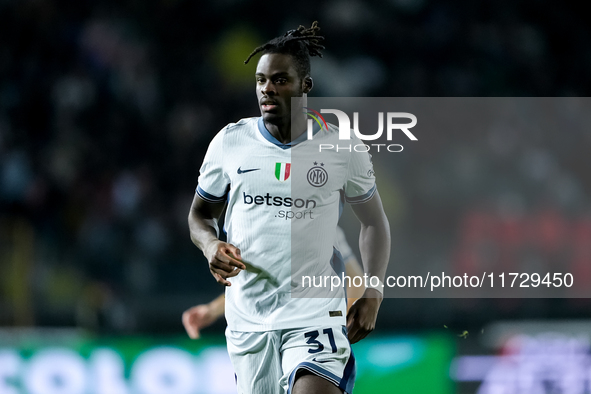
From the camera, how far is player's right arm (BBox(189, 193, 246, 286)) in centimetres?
291

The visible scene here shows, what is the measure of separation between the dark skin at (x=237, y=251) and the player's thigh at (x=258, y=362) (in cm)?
17

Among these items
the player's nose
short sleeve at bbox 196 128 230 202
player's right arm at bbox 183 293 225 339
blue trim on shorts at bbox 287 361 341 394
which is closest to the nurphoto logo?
the player's nose

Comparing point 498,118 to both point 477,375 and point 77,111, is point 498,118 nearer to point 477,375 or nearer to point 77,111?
point 477,375

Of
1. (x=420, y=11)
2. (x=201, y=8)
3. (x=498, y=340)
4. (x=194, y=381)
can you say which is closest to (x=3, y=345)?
(x=194, y=381)

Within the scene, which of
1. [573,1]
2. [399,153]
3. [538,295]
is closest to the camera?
[399,153]

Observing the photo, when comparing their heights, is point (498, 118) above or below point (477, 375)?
above

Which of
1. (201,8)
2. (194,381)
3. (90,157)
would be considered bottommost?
(194,381)

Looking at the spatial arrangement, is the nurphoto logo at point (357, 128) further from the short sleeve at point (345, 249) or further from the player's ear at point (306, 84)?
the short sleeve at point (345, 249)

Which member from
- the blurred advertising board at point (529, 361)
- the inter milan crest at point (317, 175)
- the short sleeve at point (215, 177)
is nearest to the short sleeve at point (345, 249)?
the inter milan crest at point (317, 175)

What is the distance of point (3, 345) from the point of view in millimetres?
5758

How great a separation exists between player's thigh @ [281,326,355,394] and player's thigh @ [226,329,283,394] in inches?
1.6

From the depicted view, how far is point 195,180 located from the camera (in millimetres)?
7781

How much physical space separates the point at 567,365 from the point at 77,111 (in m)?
5.88

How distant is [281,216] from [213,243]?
1.10ft
